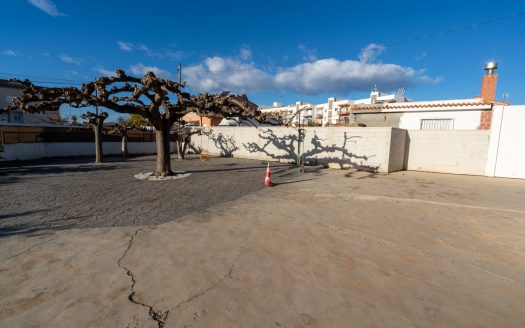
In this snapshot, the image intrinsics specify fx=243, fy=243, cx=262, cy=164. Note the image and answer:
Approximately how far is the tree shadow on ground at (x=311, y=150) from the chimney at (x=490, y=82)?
1140cm

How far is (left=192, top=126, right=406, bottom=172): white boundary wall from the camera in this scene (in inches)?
540

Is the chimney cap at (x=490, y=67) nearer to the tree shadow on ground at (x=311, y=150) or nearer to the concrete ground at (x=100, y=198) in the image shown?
the tree shadow on ground at (x=311, y=150)

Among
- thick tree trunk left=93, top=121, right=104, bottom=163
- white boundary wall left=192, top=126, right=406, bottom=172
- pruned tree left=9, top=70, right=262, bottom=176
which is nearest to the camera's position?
pruned tree left=9, top=70, right=262, bottom=176

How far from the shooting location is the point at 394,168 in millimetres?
14000

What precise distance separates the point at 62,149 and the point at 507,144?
2838cm

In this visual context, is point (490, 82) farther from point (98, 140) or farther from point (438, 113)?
point (98, 140)

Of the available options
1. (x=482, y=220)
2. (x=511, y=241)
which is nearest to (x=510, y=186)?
(x=482, y=220)

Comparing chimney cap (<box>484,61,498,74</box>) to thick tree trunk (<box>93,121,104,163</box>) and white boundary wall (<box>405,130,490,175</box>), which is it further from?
thick tree trunk (<box>93,121,104,163</box>)

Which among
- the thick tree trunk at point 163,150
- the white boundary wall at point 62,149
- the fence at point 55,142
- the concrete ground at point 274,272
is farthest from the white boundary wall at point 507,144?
the fence at point 55,142

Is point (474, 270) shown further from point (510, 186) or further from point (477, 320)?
point (510, 186)

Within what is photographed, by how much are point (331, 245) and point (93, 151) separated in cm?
2221

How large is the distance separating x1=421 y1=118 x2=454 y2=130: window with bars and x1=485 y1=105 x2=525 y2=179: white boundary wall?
364 cm

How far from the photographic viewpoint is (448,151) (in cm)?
1360

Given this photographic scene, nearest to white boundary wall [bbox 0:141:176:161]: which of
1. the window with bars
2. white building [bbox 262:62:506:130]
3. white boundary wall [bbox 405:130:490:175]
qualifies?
white building [bbox 262:62:506:130]
